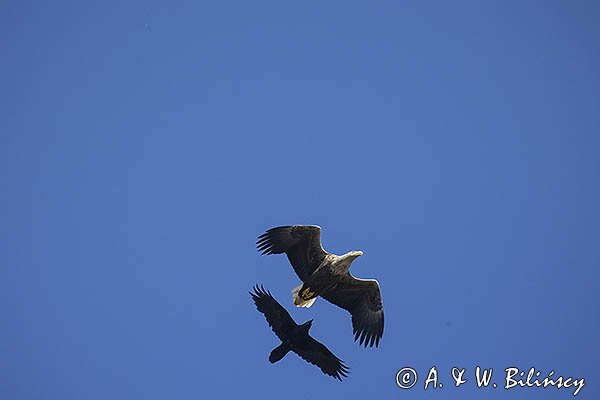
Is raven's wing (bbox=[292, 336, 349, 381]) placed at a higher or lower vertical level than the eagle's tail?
lower

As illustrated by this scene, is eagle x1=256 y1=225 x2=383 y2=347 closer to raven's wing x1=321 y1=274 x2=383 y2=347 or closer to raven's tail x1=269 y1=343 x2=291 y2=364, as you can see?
raven's wing x1=321 y1=274 x2=383 y2=347

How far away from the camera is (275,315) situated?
16.8m

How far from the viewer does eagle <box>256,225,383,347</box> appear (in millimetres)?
16734

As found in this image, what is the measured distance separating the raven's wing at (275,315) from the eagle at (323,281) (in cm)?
48

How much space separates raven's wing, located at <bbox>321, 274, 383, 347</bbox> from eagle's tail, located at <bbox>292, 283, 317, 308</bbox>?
0.81 feet

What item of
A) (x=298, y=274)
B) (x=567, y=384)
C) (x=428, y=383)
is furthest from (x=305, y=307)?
(x=567, y=384)

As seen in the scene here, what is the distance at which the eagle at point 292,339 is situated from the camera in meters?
16.6

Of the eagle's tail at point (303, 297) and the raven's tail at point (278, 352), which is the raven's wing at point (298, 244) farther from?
the raven's tail at point (278, 352)

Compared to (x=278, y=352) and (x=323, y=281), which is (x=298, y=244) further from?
(x=278, y=352)

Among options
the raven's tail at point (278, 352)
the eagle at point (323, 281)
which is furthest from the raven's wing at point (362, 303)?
the raven's tail at point (278, 352)

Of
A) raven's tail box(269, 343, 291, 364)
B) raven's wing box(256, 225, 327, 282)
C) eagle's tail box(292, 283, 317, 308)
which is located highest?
raven's wing box(256, 225, 327, 282)

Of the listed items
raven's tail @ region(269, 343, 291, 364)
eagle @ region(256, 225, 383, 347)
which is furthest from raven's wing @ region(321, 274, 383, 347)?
raven's tail @ region(269, 343, 291, 364)

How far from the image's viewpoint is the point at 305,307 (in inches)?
677

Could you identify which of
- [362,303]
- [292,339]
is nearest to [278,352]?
[292,339]
